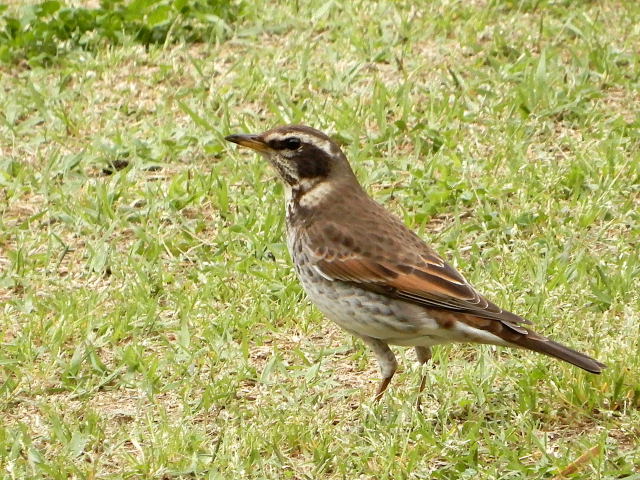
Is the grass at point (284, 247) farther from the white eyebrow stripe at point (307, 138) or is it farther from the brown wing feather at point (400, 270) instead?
the white eyebrow stripe at point (307, 138)

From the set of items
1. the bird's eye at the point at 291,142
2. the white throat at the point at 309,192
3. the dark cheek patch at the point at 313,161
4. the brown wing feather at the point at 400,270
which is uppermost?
the bird's eye at the point at 291,142

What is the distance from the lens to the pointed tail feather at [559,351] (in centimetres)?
691

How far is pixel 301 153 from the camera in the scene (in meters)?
8.20

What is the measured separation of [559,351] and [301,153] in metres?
2.12

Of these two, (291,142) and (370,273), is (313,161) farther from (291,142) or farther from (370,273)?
Result: (370,273)

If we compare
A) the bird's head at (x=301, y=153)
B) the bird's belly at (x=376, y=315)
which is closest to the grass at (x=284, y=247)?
the bird's belly at (x=376, y=315)

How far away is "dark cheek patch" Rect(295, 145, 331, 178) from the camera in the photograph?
322 inches

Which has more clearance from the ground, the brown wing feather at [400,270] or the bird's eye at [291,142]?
the bird's eye at [291,142]

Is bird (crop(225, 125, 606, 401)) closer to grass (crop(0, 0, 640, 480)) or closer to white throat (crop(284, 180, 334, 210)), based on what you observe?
white throat (crop(284, 180, 334, 210))

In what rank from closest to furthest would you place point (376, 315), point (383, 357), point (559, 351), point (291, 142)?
point (559, 351) < point (376, 315) < point (383, 357) < point (291, 142)

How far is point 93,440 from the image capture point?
7.38 meters

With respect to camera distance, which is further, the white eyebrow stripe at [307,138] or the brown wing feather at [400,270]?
the white eyebrow stripe at [307,138]

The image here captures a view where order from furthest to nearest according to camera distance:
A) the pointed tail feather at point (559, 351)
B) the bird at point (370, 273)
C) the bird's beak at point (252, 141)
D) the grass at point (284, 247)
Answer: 1. the bird's beak at point (252, 141)
2. the bird at point (370, 273)
3. the grass at point (284, 247)
4. the pointed tail feather at point (559, 351)

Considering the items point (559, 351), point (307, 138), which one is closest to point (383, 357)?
point (559, 351)
